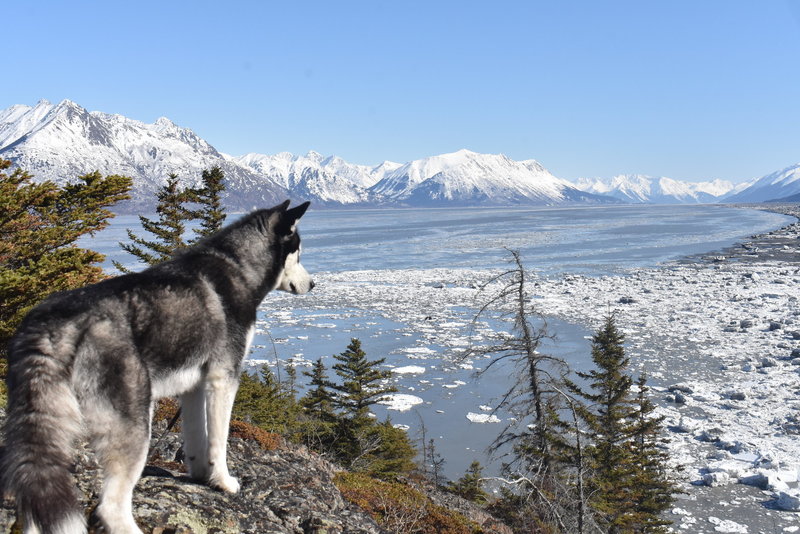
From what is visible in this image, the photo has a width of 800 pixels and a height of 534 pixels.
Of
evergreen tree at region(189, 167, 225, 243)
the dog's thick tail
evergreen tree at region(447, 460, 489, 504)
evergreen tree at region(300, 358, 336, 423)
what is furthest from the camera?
evergreen tree at region(189, 167, 225, 243)

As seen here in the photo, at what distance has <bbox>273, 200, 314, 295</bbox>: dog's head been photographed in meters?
4.93

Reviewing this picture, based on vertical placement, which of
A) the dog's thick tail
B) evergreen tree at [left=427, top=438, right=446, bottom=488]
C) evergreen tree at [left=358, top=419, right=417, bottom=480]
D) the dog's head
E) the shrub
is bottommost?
evergreen tree at [left=427, top=438, right=446, bottom=488]

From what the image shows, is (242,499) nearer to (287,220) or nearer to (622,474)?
(287,220)

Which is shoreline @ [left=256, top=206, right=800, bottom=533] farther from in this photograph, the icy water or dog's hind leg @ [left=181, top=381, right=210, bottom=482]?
dog's hind leg @ [left=181, top=381, right=210, bottom=482]

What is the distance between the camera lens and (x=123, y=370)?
135 inches

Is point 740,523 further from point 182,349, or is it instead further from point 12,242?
point 12,242

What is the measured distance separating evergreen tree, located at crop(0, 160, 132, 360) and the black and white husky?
4.77 m

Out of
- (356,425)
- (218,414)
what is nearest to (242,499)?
(218,414)

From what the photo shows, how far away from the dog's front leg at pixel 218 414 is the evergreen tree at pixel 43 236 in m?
4.72

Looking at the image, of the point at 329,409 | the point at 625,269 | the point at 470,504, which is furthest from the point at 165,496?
the point at 625,269

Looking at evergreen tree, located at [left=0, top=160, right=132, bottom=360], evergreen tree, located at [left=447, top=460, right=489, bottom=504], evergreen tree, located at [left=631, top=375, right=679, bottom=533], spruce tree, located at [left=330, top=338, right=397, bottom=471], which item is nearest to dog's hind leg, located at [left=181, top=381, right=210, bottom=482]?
evergreen tree, located at [left=0, top=160, right=132, bottom=360]

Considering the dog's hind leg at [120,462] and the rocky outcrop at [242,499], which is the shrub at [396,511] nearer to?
the rocky outcrop at [242,499]

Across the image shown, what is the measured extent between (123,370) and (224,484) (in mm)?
1987

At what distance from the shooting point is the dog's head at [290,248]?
4.93 m
